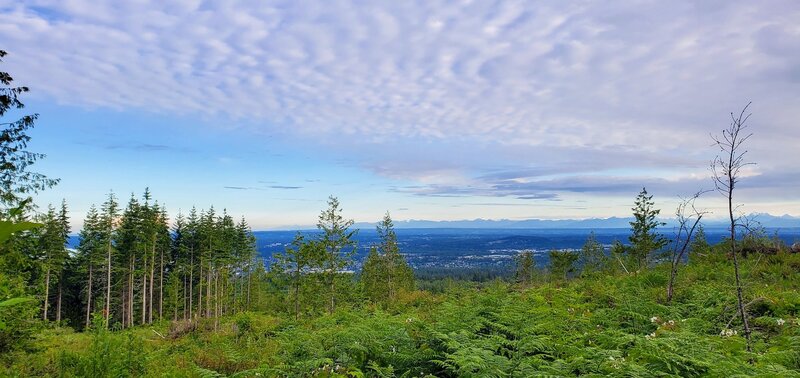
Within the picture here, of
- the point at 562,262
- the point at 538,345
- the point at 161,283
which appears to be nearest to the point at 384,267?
the point at 562,262

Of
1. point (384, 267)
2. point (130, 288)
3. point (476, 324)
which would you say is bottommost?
point (130, 288)

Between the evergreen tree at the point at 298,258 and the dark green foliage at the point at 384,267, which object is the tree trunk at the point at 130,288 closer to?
the dark green foliage at the point at 384,267

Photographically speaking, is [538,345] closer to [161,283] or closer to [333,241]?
[333,241]

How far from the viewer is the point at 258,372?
22.6ft

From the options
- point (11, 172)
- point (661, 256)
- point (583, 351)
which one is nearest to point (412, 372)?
point (583, 351)

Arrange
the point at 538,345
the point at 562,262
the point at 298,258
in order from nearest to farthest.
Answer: the point at 538,345, the point at 298,258, the point at 562,262

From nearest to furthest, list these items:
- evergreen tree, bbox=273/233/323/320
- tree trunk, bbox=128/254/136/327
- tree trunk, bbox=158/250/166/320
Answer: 1. evergreen tree, bbox=273/233/323/320
2. tree trunk, bbox=128/254/136/327
3. tree trunk, bbox=158/250/166/320

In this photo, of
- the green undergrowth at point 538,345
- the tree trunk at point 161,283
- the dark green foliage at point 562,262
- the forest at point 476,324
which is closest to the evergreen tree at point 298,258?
the forest at point 476,324

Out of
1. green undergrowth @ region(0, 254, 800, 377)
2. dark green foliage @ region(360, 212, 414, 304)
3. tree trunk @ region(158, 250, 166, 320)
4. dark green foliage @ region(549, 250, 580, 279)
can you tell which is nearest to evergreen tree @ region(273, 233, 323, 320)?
green undergrowth @ region(0, 254, 800, 377)

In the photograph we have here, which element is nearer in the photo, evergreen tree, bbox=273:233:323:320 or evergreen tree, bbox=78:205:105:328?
evergreen tree, bbox=273:233:323:320

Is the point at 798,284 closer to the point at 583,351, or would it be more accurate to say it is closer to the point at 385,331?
the point at 583,351

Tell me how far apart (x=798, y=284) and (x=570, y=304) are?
704 centimetres

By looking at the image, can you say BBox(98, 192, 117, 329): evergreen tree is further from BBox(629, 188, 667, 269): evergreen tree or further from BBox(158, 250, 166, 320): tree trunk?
BBox(629, 188, 667, 269): evergreen tree

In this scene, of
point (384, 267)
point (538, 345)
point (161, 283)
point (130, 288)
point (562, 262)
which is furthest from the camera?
point (161, 283)
